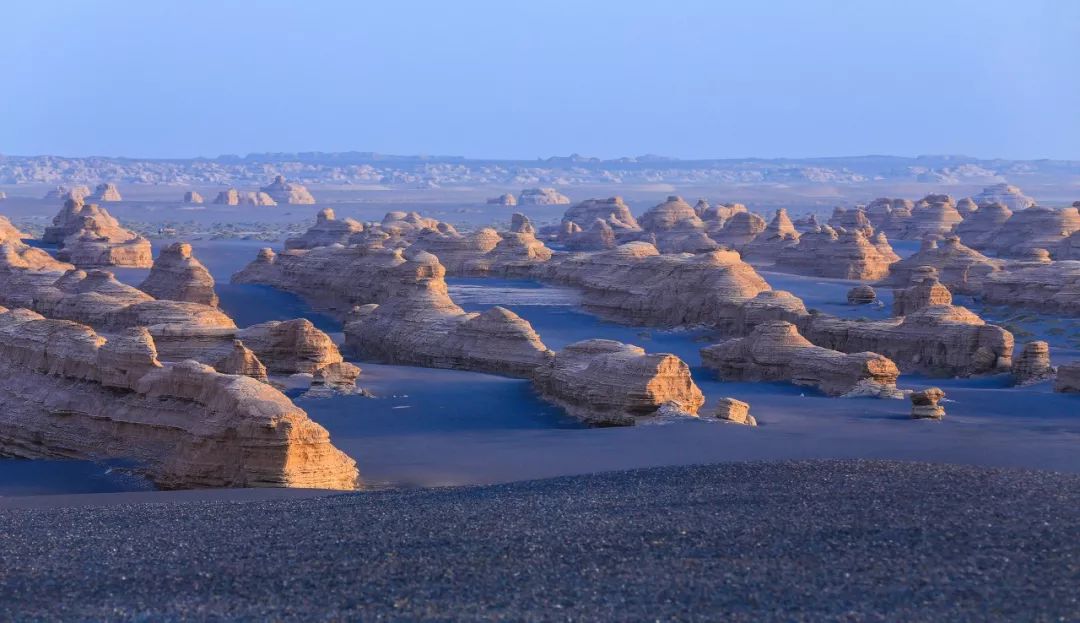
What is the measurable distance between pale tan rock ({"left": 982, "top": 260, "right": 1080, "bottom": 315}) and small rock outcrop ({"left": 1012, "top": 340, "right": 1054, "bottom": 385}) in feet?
51.2

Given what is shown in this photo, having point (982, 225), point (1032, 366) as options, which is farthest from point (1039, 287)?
point (982, 225)

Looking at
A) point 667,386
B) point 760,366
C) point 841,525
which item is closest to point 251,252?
point 760,366

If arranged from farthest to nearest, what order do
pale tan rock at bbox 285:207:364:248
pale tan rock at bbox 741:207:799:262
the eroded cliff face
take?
1. pale tan rock at bbox 741:207:799:262
2. pale tan rock at bbox 285:207:364:248
3. the eroded cliff face

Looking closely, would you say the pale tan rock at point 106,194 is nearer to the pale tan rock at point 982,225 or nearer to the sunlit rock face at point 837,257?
the pale tan rock at point 982,225

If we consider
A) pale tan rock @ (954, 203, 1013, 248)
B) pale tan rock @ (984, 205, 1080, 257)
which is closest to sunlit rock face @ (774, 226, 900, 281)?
pale tan rock @ (984, 205, 1080, 257)

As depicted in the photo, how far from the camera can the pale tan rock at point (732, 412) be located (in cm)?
2862

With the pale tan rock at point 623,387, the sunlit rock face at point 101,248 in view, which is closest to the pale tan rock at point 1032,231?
the sunlit rock face at point 101,248

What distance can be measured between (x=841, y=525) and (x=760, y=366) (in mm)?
22075

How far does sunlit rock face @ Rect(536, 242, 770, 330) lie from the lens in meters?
49.1

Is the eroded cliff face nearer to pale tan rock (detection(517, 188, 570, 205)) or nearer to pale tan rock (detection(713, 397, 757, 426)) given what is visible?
pale tan rock (detection(713, 397, 757, 426))

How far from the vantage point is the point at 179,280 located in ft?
167

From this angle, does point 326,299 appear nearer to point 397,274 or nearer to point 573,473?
point 397,274

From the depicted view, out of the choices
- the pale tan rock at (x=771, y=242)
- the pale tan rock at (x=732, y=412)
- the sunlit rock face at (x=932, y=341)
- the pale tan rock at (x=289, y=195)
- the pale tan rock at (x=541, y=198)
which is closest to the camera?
the pale tan rock at (x=732, y=412)

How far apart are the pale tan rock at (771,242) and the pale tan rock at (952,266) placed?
10.6 meters
